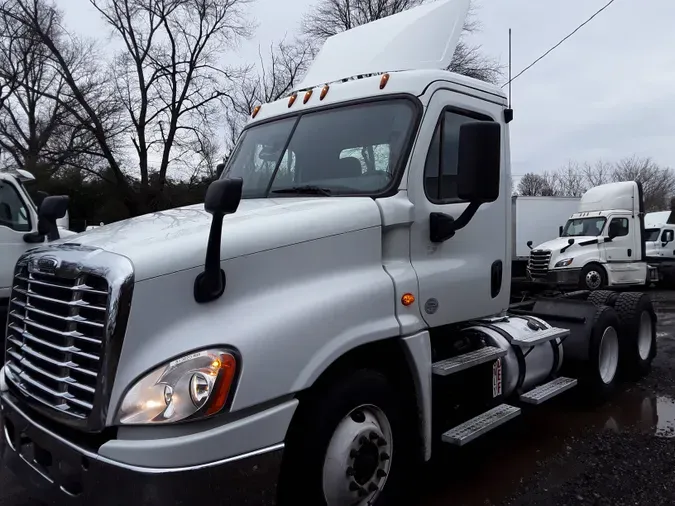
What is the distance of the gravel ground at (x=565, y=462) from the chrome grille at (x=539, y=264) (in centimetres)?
1076

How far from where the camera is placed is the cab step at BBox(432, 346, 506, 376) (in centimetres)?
346

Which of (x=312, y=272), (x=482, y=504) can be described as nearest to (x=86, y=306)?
(x=312, y=272)

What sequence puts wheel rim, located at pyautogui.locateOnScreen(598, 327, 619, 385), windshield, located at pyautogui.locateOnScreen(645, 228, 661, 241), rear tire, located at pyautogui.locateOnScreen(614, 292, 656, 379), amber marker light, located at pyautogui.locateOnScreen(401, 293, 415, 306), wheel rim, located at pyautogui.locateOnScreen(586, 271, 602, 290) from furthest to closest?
1. windshield, located at pyautogui.locateOnScreen(645, 228, 661, 241)
2. wheel rim, located at pyautogui.locateOnScreen(586, 271, 602, 290)
3. rear tire, located at pyautogui.locateOnScreen(614, 292, 656, 379)
4. wheel rim, located at pyautogui.locateOnScreen(598, 327, 619, 385)
5. amber marker light, located at pyautogui.locateOnScreen(401, 293, 415, 306)

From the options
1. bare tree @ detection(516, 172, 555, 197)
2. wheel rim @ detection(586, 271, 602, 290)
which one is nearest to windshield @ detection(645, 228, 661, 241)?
wheel rim @ detection(586, 271, 602, 290)

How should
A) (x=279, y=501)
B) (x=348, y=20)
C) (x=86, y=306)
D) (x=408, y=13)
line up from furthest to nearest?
1. (x=348, y=20)
2. (x=408, y=13)
3. (x=279, y=501)
4. (x=86, y=306)

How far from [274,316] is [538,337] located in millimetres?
2652

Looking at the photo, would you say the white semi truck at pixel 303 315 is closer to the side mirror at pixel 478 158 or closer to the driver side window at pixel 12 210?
the side mirror at pixel 478 158

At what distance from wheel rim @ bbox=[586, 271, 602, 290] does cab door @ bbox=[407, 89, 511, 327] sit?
12824 mm

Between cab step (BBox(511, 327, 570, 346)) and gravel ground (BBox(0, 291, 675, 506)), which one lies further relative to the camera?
cab step (BBox(511, 327, 570, 346))

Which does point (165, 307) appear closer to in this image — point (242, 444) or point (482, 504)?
point (242, 444)

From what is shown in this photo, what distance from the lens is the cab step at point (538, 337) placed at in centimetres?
425

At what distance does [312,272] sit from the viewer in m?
2.97

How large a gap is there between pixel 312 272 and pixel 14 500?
2539 mm

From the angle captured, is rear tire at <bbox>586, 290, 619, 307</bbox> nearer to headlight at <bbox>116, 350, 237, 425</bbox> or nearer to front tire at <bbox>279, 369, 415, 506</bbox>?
front tire at <bbox>279, 369, 415, 506</bbox>
